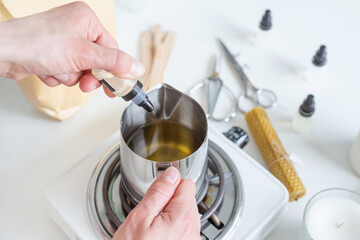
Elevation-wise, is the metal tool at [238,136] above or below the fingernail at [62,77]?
below

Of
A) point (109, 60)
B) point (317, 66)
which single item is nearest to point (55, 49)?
point (109, 60)

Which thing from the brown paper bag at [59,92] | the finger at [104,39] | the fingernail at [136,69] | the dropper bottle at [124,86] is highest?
the fingernail at [136,69]

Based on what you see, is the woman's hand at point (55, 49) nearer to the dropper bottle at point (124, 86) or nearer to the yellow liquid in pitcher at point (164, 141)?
the dropper bottle at point (124, 86)

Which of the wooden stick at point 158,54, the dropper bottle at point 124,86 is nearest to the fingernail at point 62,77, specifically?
the dropper bottle at point 124,86

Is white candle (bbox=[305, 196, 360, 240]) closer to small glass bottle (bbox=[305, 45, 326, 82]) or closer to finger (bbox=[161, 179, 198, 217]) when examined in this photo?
finger (bbox=[161, 179, 198, 217])

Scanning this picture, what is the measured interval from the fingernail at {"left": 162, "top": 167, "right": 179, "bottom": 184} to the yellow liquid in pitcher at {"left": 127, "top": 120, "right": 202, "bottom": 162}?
137 mm

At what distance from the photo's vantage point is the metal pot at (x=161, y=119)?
683mm

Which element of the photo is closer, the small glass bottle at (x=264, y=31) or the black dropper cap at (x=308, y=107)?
the black dropper cap at (x=308, y=107)

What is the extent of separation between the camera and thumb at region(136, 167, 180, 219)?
618mm

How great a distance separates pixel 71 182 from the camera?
0.82 m

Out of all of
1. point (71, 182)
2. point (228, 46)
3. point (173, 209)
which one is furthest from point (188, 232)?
point (228, 46)

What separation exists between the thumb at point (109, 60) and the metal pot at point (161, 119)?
7 cm

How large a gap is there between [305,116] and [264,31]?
262 millimetres

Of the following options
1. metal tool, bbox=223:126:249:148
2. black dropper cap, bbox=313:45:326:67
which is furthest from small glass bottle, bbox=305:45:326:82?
metal tool, bbox=223:126:249:148
